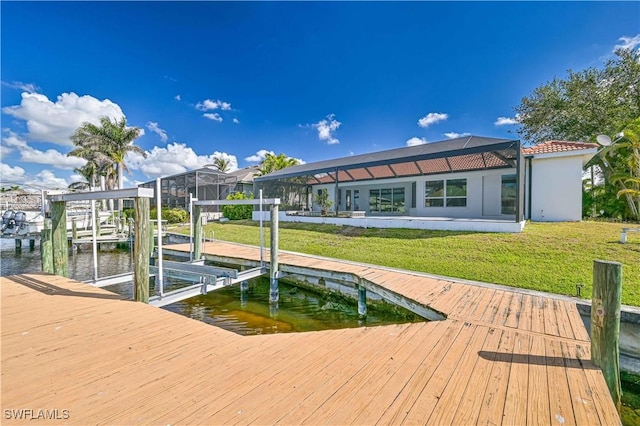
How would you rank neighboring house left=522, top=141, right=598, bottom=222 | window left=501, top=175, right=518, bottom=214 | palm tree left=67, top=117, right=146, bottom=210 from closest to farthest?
1. neighboring house left=522, top=141, right=598, bottom=222
2. window left=501, top=175, right=518, bottom=214
3. palm tree left=67, top=117, right=146, bottom=210

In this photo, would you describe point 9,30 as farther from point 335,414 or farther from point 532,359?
point 532,359

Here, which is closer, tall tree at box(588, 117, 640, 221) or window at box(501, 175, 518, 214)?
tall tree at box(588, 117, 640, 221)

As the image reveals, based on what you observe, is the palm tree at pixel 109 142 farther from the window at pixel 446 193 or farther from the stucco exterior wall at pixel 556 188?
the stucco exterior wall at pixel 556 188

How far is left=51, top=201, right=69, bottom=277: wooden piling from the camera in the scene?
523cm

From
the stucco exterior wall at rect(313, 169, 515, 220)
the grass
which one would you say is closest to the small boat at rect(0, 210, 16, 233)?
the stucco exterior wall at rect(313, 169, 515, 220)

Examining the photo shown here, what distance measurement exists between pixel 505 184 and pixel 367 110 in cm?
999

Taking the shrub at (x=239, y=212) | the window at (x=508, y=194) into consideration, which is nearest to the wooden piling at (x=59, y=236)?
the shrub at (x=239, y=212)

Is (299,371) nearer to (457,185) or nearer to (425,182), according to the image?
(457,185)

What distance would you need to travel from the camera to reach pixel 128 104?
18.4 metres

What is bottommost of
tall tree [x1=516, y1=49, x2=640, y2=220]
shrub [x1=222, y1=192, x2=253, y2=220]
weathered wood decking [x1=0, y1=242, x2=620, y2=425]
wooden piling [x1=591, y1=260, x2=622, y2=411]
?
weathered wood decking [x1=0, y1=242, x2=620, y2=425]

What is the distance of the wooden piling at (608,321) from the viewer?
95.4 inches

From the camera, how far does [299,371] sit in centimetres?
241

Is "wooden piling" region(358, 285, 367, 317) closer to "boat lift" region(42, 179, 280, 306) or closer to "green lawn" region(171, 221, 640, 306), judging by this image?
"green lawn" region(171, 221, 640, 306)

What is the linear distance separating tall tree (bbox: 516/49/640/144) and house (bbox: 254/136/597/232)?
8.60 meters
